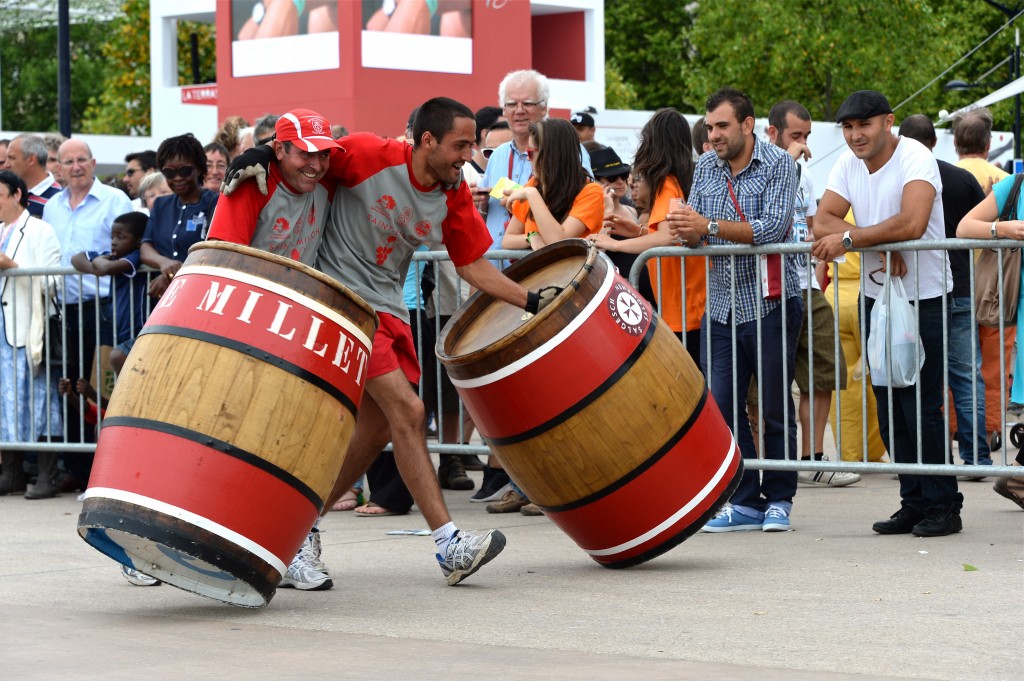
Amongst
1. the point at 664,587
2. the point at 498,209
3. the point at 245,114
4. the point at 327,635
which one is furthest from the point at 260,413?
the point at 245,114

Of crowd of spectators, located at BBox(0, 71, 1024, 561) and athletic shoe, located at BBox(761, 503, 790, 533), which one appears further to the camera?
athletic shoe, located at BBox(761, 503, 790, 533)

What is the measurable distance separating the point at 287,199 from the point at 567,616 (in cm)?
184

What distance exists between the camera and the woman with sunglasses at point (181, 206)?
8.95 meters

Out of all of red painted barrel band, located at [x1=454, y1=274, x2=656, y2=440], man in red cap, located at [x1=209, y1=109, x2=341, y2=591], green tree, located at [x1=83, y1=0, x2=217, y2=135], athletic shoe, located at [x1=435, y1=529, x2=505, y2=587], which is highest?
green tree, located at [x1=83, y1=0, x2=217, y2=135]

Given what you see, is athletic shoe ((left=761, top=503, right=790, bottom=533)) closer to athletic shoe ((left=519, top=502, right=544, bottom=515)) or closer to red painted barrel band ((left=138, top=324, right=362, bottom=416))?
athletic shoe ((left=519, top=502, right=544, bottom=515))

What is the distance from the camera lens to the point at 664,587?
620cm

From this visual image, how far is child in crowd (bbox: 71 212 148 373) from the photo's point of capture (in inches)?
373

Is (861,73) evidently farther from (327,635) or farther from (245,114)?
(327,635)

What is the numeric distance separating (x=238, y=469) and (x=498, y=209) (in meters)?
4.44

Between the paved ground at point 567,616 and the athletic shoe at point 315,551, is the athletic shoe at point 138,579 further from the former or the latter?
the athletic shoe at point 315,551

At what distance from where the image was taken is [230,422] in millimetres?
5289

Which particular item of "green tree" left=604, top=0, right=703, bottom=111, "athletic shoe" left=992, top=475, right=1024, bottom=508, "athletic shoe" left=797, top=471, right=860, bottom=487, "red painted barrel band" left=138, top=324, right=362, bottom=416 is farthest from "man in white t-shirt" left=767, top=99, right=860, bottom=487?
"green tree" left=604, top=0, right=703, bottom=111

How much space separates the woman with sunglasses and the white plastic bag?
357 cm

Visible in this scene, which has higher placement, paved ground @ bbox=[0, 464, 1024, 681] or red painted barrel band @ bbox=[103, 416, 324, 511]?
red painted barrel band @ bbox=[103, 416, 324, 511]
